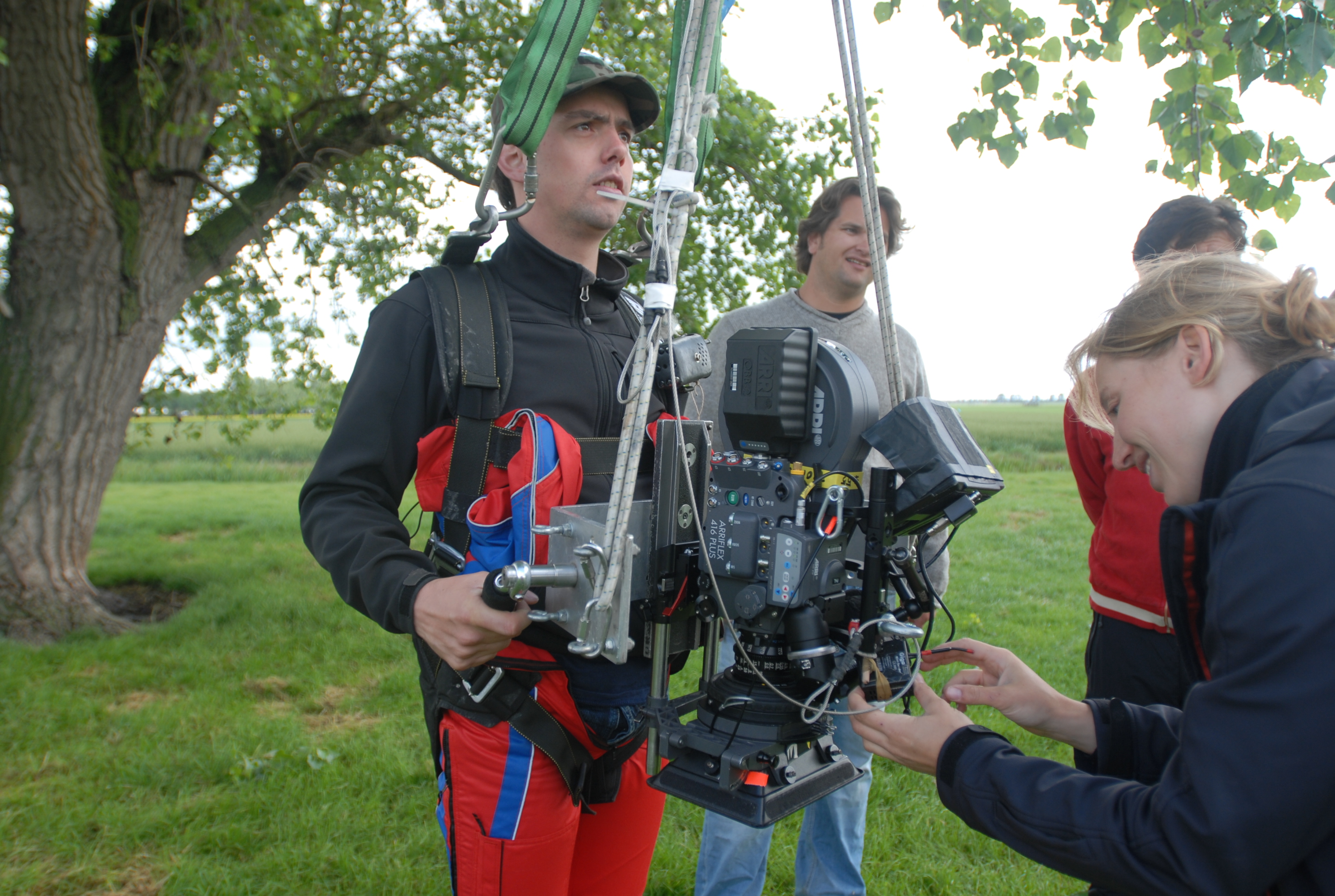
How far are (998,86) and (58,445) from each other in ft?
21.5

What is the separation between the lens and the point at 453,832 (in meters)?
1.86

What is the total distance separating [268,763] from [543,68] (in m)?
4.01

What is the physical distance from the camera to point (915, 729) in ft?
5.11

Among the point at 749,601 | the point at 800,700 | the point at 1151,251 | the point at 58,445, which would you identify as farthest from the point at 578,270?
the point at 58,445

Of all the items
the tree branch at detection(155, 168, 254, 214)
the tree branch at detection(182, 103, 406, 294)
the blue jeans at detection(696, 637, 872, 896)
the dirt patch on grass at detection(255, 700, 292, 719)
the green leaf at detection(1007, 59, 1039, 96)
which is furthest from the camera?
the tree branch at detection(182, 103, 406, 294)

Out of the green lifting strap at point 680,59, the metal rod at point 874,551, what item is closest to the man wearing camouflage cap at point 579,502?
the green lifting strap at point 680,59

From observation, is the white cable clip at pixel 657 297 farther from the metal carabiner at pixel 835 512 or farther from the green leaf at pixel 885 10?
the green leaf at pixel 885 10

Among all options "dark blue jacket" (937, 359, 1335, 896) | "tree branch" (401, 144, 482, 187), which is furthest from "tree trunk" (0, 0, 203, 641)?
"dark blue jacket" (937, 359, 1335, 896)

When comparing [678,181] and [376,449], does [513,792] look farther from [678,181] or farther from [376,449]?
[678,181]

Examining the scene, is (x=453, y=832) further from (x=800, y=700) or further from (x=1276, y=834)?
(x=1276, y=834)

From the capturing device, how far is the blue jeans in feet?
9.62

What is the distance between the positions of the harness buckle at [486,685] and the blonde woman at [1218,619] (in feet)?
2.52

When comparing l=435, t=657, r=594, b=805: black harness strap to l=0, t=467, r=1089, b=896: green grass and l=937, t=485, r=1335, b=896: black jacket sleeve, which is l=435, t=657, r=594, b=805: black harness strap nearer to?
l=937, t=485, r=1335, b=896: black jacket sleeve

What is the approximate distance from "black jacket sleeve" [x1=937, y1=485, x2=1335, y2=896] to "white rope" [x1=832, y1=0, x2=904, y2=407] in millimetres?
683
